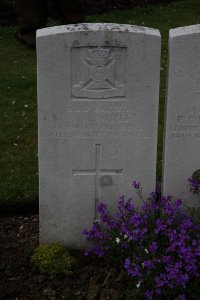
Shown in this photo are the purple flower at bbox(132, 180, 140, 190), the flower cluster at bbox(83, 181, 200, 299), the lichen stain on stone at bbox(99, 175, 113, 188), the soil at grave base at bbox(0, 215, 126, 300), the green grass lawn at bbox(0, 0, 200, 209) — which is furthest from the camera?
the green grass lawn at bbox(0, 0, 200, 209)

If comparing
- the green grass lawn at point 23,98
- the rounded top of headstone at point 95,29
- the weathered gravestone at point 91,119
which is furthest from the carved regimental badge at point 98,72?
the green grass lawn at point 23,98

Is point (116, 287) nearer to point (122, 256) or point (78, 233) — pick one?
point (122, 256)

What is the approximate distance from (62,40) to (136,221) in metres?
1.47

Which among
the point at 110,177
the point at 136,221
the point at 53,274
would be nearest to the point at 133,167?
the point at 110,177

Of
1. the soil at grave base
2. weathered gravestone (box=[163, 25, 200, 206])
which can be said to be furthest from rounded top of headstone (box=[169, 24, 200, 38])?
the soil at grave base

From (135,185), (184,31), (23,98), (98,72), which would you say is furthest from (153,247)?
(23,98)

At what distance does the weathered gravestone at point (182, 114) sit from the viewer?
14.2 feet

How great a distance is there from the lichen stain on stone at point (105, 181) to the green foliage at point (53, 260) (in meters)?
0.63

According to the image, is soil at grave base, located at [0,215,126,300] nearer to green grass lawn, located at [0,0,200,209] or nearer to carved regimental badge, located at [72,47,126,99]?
green grass lawn, located at [0,0,200,209]

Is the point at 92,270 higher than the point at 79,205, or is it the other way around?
the point at 79,205

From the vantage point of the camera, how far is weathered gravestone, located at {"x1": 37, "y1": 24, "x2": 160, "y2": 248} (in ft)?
14.1

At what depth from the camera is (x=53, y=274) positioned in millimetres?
4602

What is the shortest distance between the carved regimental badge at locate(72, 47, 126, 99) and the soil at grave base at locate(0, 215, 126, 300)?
1385 millimetres

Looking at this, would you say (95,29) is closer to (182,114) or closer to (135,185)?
(182,114)
